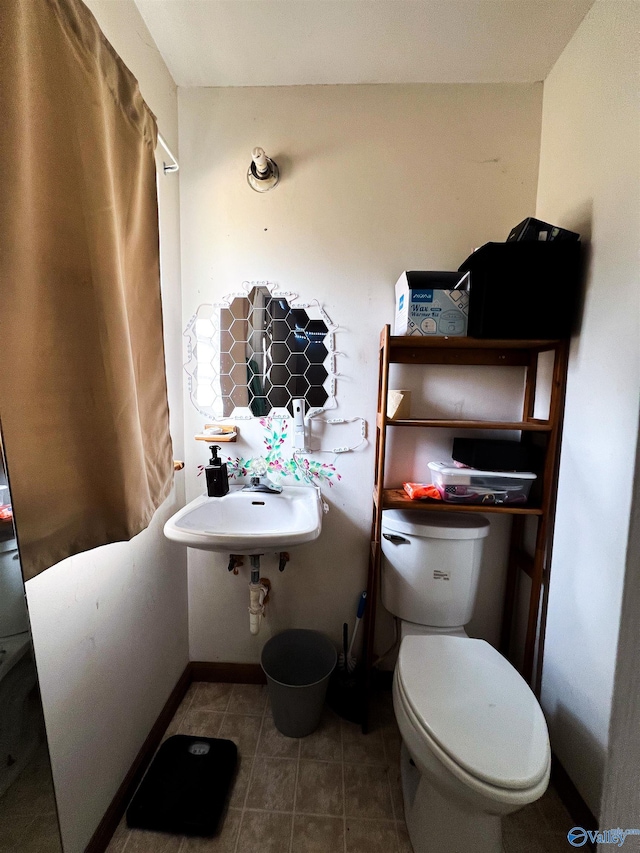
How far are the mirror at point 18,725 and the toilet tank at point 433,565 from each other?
3.31ft

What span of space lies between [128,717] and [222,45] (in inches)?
85.5

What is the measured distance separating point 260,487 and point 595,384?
1.13m

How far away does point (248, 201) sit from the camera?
50.0 inches

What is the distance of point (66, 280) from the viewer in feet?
2.08

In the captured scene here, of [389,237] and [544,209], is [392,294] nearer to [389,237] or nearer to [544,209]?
[389,237]

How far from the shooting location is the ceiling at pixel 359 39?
99 centimetres

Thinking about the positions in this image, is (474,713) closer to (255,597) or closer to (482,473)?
(482,473)

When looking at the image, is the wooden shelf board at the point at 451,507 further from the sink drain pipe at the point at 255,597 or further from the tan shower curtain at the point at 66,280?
the tan shower curtain at the point at 66,280

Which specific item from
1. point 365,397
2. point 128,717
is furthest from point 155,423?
point 128,717

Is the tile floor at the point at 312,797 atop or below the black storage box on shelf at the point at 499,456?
below

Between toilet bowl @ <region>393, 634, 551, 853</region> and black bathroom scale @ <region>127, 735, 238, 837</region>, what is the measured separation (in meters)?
0.57

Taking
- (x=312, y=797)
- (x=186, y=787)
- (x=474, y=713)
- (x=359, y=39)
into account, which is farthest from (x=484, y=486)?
(x=359, y=39)

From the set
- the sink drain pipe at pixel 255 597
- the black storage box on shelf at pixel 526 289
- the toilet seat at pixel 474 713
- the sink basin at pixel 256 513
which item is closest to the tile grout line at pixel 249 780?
the sink drain pipe at pixel 255 597

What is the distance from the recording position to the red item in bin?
1174 millimetres
